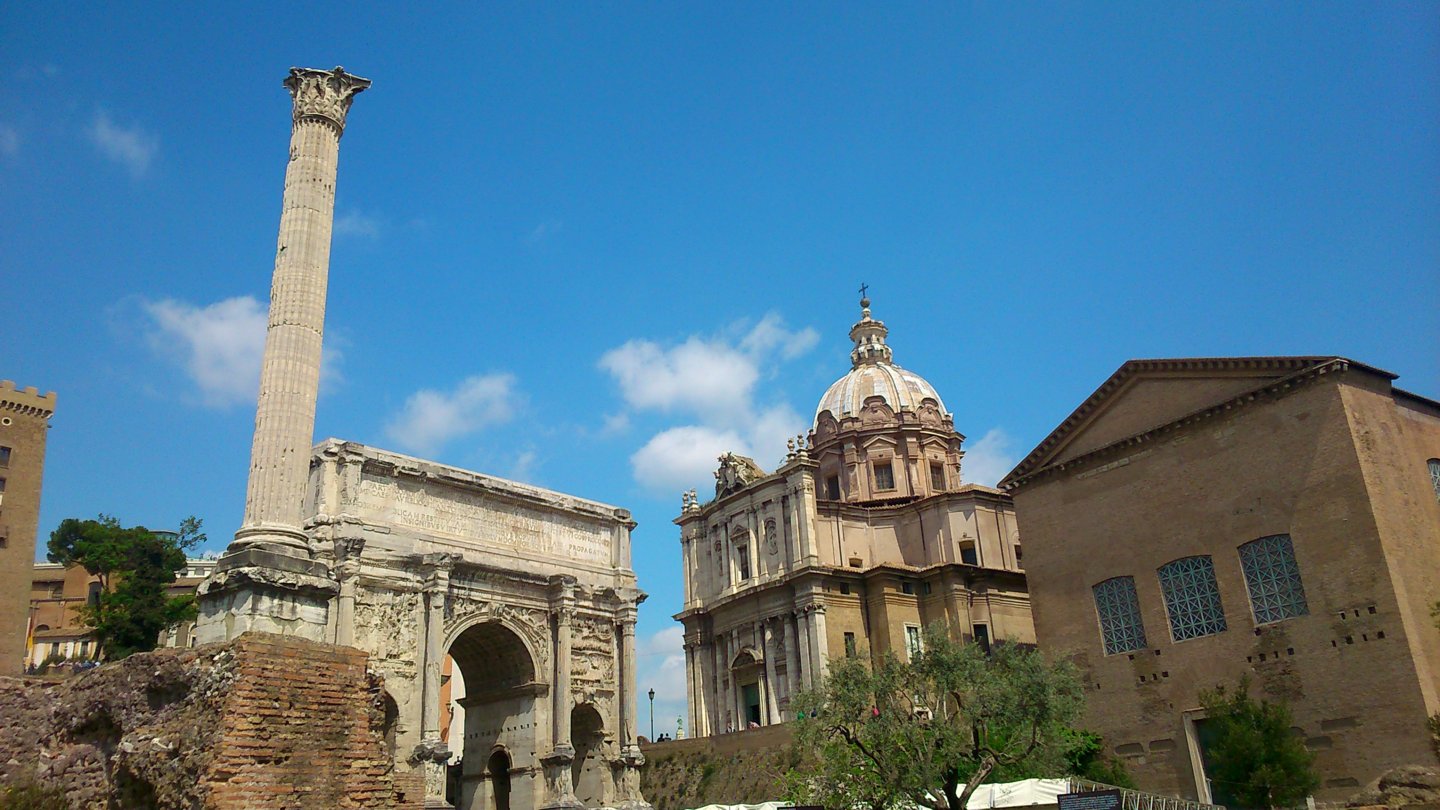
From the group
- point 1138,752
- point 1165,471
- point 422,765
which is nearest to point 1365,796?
point 1138,752

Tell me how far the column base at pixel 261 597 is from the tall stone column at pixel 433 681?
17.5 metres

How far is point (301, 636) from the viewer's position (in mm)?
14469

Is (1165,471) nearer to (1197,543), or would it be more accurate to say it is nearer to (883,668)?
(1197,543)

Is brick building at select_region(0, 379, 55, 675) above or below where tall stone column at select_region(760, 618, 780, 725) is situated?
above

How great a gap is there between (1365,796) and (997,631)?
22206 mm

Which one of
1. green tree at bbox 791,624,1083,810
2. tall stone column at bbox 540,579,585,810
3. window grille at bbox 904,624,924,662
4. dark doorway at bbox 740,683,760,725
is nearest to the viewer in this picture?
green tree at bbox 791,624,1083,810

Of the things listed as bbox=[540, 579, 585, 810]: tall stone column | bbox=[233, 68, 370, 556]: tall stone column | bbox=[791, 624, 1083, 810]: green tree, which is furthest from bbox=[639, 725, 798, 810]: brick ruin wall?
bbox=[233, 68, 370, 556]: tall stone column

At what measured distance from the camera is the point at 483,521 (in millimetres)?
36094

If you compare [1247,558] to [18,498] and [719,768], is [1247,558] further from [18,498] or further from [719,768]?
[18,498]

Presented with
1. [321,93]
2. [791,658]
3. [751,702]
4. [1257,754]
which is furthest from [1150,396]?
[321,93]

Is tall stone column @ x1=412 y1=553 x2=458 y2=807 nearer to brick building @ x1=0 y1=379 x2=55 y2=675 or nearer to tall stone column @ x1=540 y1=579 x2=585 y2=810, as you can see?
tall stone column @ x1=540 y1=579 x2=585 y2=810

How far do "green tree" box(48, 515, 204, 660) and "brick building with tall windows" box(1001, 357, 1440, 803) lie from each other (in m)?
44.7

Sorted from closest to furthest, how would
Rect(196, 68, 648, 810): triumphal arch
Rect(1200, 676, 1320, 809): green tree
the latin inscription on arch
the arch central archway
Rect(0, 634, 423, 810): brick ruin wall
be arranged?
Rect(0, 634, 423, 810): brick ruin wall → Rect(1200, 676, 1320, 809): green tree → Rect(196, 68, 648, 810): triumphal arch → the latin inscription on arch → the arch central archway

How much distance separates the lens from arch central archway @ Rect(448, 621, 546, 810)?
3475 cm
